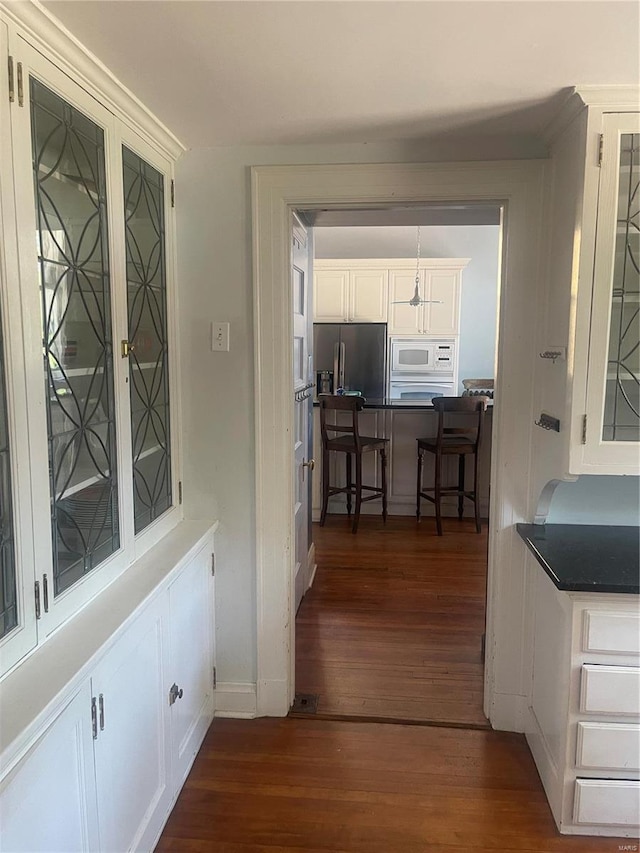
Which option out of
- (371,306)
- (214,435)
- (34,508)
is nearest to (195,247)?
(214,435)

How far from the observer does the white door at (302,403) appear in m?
3.17

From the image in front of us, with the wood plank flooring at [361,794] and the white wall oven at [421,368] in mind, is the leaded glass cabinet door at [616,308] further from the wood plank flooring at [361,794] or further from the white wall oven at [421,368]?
the white wall oven at [421,368]

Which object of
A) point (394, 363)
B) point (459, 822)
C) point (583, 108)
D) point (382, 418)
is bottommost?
point (459, 822)

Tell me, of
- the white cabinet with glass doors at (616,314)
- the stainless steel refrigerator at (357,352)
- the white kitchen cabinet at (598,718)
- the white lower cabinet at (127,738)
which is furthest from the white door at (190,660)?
the stainless steel refrigerator at (357,352)

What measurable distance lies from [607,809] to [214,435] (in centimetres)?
182

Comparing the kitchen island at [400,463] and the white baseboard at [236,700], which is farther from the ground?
the kitchen island at [400,463]

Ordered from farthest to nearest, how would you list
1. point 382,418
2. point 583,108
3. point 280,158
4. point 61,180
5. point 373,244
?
point 373,244, point 382,418, point 280,158, point 583,108, point 61,180

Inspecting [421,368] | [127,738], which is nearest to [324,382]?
[421,368]

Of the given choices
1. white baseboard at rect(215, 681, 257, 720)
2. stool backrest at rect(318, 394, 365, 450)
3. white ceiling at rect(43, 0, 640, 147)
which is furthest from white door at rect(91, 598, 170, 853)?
stool backrest at rect(318, 394, 365, 450)

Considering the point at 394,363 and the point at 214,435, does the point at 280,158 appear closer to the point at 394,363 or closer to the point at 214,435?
the point at 214,435

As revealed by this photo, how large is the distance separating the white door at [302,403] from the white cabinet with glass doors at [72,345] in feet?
3.59

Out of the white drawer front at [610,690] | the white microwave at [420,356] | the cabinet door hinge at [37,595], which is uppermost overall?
the white microwave at [420,356]

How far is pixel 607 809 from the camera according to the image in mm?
1843

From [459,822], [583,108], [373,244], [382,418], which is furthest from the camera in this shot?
[373,244]
